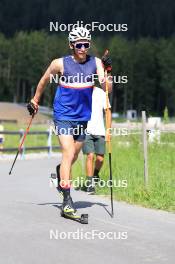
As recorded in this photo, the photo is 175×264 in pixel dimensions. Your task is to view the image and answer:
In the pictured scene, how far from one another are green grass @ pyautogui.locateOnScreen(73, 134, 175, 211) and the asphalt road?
0.37 meters

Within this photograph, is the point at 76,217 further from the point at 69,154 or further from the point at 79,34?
the point at 79,34

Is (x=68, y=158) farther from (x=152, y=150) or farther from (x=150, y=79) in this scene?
(x=150, y=79)

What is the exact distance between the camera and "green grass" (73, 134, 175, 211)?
30.6 feet

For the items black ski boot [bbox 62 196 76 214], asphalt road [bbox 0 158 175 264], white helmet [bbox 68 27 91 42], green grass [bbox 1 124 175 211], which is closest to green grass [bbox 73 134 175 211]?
green grass [bbox 1 124 175 211]

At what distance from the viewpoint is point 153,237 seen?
6461mm

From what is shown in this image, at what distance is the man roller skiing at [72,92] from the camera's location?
25.2 ft

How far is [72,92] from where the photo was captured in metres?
7.72

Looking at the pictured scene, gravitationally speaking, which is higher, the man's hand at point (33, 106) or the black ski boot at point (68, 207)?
the man's hand at point (33, 106)

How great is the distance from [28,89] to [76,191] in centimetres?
12965

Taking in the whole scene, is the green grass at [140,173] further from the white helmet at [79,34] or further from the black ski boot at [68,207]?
the white helmet at [79,34]

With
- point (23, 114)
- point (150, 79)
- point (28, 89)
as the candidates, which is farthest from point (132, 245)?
point (28, 89)

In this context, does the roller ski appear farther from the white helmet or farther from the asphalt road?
the white helmet

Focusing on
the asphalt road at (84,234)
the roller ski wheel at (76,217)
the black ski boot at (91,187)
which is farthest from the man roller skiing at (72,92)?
the black ski boot at (91,187)

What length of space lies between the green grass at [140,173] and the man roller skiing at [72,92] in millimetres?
1618
